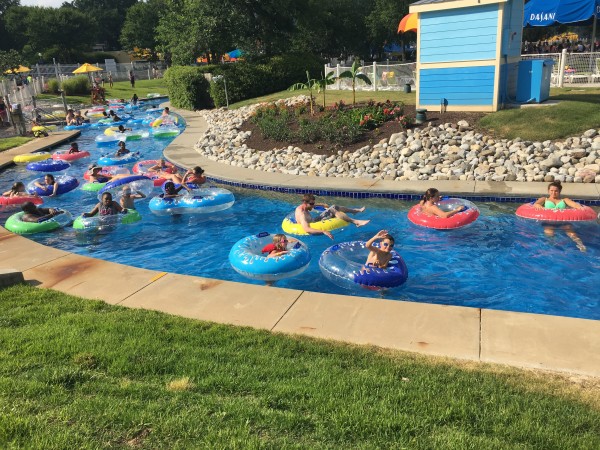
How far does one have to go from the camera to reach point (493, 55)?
15859 mm

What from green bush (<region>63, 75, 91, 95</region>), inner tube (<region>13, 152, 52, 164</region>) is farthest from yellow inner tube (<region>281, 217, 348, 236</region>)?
green bush (<region>63, 75, 91, 95</region>)

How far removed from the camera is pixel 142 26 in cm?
7469

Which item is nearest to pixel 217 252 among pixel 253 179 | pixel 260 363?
pixel 253 179

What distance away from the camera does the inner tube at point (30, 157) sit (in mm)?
19750

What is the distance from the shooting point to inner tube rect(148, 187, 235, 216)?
40.9 feet

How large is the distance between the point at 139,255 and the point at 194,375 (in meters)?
6.65

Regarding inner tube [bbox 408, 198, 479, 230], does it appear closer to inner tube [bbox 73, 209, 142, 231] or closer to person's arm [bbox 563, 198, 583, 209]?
person's arm [bbox 563, 198, 583, 209]

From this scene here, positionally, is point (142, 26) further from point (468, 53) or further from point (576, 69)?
point (468, 53)

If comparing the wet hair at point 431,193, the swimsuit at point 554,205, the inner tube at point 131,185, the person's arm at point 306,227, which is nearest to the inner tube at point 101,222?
the inner tube at point 131,185

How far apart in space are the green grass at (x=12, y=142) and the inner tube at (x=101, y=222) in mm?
13311

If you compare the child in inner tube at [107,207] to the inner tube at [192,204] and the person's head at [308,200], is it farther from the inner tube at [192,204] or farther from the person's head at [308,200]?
the person's head at [308,200]

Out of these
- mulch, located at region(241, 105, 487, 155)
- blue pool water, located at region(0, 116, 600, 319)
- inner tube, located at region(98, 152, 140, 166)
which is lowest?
blue pool water, located at region(0, 116, 600, 319)

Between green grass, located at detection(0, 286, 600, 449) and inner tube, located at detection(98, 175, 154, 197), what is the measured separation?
9108 mm

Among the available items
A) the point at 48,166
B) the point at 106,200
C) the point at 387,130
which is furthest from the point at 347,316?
the point at 48,166
